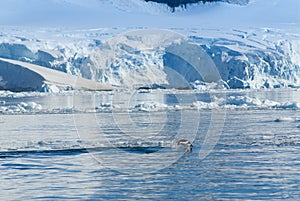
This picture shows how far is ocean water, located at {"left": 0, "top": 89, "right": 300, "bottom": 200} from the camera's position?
862 centimetres

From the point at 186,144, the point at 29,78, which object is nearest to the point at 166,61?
the point at 29,78

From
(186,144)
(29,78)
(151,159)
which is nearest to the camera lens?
(151,159)

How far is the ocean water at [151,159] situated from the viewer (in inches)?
339

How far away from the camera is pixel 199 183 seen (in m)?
9.09

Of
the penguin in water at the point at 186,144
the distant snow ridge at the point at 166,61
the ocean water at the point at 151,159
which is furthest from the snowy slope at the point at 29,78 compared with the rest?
the penguin in water at the point at 186,144

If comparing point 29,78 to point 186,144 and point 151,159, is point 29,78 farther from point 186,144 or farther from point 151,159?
point 151,159

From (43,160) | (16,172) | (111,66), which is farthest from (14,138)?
(111,66)

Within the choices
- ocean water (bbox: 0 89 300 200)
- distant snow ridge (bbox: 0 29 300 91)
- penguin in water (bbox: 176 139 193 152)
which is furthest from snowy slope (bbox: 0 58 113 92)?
penguin in water (bbox: 176 139 193 152)

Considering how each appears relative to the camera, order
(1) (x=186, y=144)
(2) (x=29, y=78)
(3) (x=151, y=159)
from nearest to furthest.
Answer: (3) (x=151, y=159) < (1) (x=186, y=144) < (2) (x=29, y=78)

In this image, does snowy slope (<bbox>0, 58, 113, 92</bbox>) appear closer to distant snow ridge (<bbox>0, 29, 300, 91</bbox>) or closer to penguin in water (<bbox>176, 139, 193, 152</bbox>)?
distant snow ridge (<bbox>0, 29, 300, 91</bbox>)

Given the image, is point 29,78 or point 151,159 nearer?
point 151,159

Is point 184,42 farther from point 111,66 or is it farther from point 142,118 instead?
point 142,118

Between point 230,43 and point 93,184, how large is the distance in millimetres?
53584

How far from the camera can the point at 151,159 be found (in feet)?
37.5
